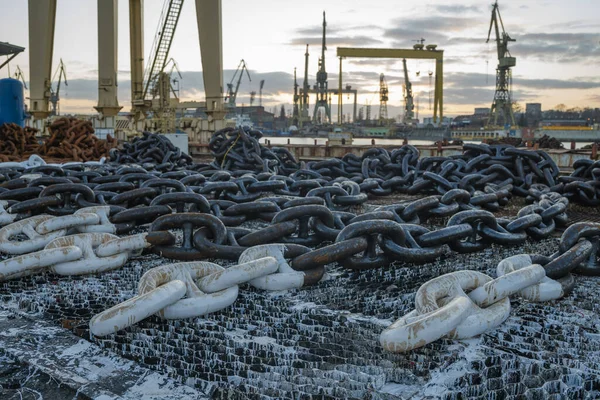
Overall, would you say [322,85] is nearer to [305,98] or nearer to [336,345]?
[305,98]

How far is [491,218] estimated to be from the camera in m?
2.31

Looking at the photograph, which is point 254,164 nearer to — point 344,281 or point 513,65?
point 344,281

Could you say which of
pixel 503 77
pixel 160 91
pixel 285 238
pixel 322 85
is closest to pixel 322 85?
pixel 322 85

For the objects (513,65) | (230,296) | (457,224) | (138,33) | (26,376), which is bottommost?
(26,376)

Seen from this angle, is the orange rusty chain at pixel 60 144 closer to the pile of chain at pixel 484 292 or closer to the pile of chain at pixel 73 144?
the pile of chain at pixel 73 144

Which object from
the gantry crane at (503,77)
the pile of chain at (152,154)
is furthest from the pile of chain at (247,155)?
the gantry crane at (503,77)

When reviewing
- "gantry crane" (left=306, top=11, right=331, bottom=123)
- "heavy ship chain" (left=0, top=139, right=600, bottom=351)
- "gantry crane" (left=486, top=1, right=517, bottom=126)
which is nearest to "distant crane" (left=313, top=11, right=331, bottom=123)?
"gantry crane" (left=306, top=11, right=331, bottom=123)

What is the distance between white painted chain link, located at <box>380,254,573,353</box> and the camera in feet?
4.25

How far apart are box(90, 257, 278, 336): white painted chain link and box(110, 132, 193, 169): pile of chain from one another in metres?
3.97

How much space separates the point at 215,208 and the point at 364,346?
1455 millimetres

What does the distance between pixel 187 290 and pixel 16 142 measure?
7.49m

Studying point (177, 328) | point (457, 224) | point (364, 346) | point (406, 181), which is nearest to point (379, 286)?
point (457, 224)

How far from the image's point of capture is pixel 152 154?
19.0 ft

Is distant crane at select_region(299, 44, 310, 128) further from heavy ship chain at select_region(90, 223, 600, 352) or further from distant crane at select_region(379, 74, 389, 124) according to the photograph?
heavy ship chain at select_region(90, 223, 600, 352)
